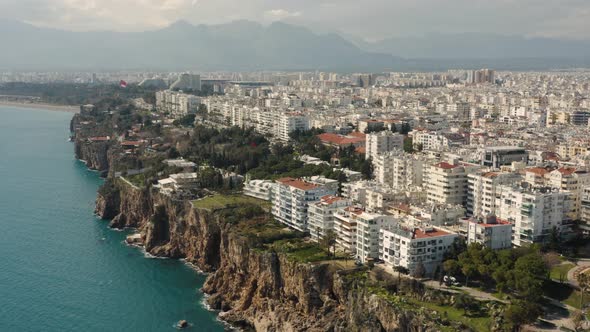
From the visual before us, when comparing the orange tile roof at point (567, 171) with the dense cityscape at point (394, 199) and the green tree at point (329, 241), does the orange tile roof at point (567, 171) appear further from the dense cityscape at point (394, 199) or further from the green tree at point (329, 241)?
the green tree at point (329, 241)

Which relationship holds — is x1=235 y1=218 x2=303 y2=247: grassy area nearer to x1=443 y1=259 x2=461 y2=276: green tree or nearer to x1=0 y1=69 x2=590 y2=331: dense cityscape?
x1=0 y1=69 x2=590 y2=331: dense cityscape

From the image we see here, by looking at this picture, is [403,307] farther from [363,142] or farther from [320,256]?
[363,142]

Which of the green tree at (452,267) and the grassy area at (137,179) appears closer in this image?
A: the green tree at (452,267)

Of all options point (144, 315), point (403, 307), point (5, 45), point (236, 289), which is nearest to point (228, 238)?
point (236, 289)

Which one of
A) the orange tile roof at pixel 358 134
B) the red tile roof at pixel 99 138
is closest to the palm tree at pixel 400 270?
the orange tile roof at pixel 358 134

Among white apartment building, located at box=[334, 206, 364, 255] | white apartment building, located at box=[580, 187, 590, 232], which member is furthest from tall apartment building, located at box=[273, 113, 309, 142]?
white apartment building, located at box=[580, 187, 590, 232]
